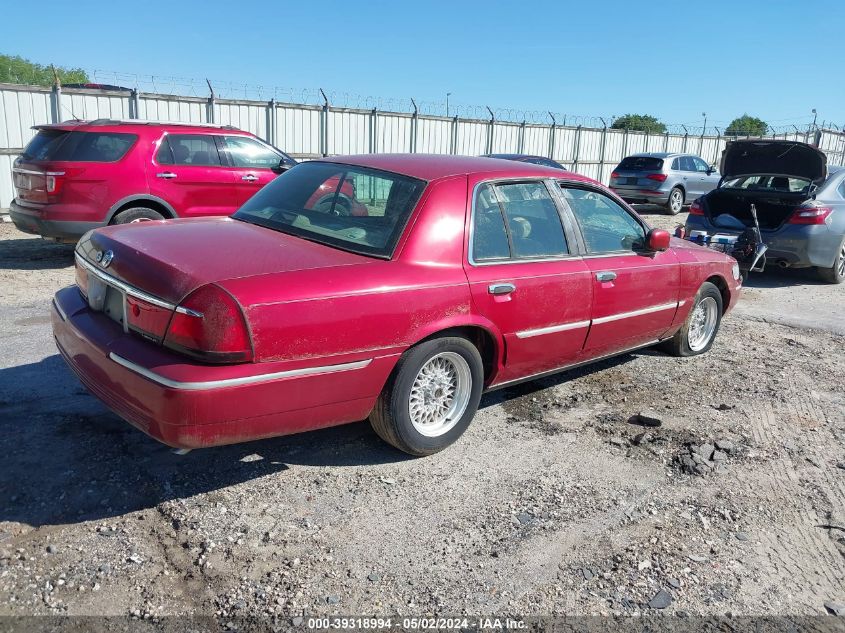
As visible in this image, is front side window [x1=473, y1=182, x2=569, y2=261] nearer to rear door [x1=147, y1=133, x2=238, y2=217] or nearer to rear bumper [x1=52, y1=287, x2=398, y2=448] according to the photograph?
rear bumper [x1=52, y1=287, x2=398, y2=448]

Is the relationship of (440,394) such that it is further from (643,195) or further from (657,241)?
(643,195)

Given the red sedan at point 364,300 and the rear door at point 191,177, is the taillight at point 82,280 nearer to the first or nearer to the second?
the red sedan at point 364,300

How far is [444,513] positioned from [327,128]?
48.8 feet

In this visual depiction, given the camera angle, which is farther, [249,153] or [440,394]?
[249,153]

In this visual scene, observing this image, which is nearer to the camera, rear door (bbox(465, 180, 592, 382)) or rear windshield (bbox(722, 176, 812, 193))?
rear door (bbox(465, 180, 592, 382))

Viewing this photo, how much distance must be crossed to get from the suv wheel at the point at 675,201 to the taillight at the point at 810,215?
Answer: 33.2 ft

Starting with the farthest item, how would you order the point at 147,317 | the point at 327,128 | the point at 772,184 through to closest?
→ the point at 327,128 → the point at 772,184 → the point at 147,317

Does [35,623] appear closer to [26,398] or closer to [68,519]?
[68,519]

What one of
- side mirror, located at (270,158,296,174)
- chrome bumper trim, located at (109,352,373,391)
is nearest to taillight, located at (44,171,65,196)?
side mirror, located at (270,158,296,174)

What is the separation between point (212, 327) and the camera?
121 inches

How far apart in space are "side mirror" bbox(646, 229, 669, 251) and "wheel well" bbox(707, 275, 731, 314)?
1.16 metres

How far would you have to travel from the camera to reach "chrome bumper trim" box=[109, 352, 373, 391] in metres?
3.06

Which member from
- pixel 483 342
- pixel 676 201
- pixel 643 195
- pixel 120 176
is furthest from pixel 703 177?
pixel 483 342

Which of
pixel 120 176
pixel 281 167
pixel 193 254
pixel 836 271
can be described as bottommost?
pixel 836 271
